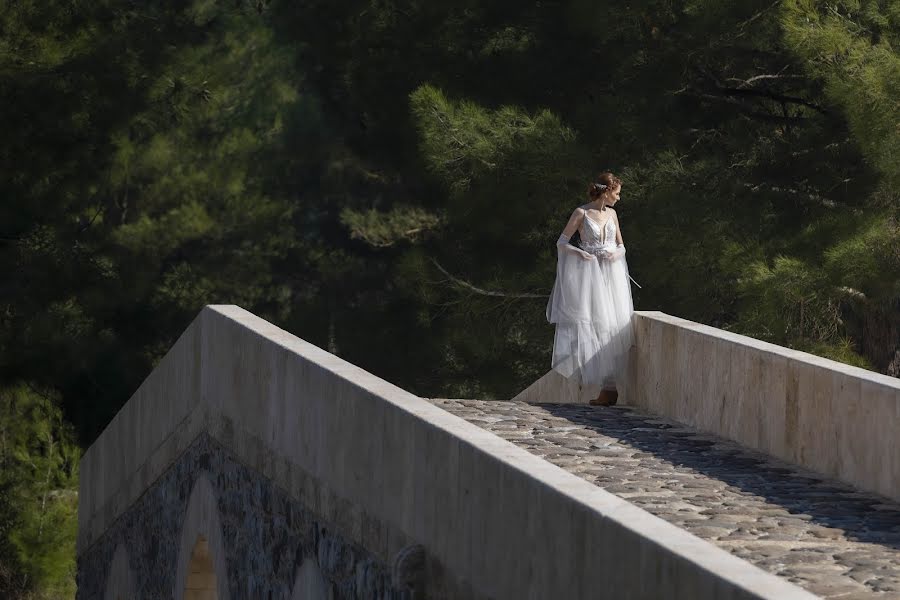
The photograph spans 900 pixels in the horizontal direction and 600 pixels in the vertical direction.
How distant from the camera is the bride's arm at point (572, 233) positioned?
8883mm

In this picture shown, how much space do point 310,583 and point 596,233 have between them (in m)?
2.82

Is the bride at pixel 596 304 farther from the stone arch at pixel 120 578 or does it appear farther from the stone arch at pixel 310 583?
the stone arch at pixel 120 578

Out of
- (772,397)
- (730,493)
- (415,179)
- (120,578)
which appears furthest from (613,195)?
(415,179)

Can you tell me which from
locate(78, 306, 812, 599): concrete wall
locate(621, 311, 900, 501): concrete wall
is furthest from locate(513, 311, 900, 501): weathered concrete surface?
locate(78, 306, 812, 599): concrete wall

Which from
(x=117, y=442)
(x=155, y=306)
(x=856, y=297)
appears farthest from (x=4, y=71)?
(x=856, y=297)

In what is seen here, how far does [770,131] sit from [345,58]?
21.4 ft

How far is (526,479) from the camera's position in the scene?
5.03 m

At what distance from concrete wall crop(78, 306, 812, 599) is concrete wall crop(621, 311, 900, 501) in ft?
5.79

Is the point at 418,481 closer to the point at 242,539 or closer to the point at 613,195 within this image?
the point at 242,539

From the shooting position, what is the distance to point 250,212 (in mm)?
22062

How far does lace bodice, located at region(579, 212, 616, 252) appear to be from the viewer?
898 centimetres

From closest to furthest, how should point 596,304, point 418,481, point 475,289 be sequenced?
point 418,481 < point 596,304 < point 475,289

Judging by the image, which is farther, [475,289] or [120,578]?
[475,289]

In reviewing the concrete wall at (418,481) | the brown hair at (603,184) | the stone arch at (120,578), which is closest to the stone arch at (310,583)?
the concrete wall at (418,481)
